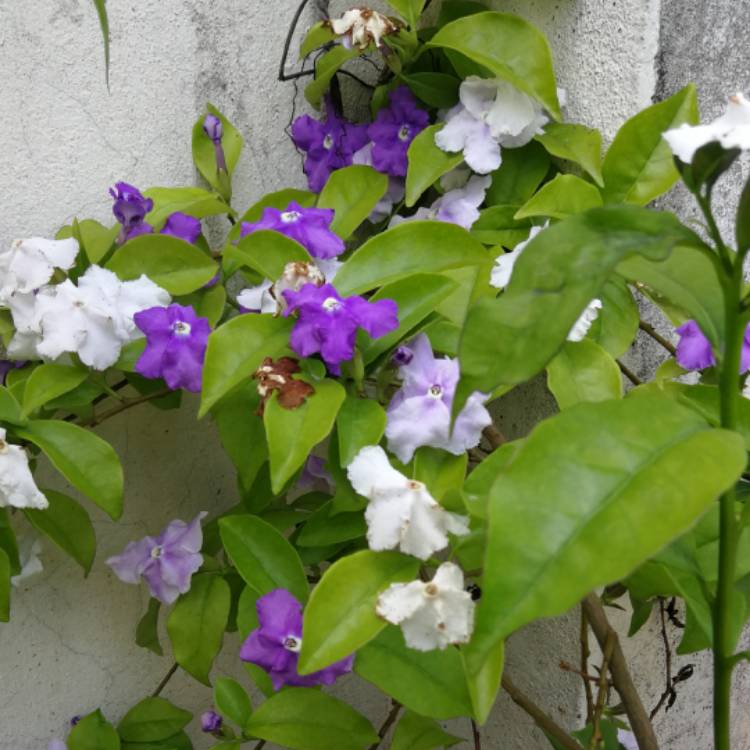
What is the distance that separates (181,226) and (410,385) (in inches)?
14.7

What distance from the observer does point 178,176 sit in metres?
1.31

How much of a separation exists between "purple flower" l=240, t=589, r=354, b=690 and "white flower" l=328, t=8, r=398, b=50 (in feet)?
2.17

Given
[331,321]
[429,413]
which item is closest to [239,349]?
[331,321]

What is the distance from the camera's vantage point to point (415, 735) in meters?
1.05

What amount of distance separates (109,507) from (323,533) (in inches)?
9.2

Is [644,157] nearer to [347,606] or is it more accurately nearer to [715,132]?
[715,132]

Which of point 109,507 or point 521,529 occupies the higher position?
point 521,529

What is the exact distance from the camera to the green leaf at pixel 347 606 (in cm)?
77

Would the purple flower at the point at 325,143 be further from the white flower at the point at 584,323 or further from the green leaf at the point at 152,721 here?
the green leaf at the point at 152,721

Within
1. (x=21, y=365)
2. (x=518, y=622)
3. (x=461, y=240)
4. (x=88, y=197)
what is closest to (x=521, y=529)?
(x=518, y=622)

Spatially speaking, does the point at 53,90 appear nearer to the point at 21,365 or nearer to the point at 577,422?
the point at 21,365

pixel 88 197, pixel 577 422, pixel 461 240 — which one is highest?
pixel 577 422

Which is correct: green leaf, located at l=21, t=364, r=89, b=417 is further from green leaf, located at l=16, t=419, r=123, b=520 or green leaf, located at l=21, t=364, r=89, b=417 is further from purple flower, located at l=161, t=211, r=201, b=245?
purple flower, located at l=161, t=211, r=201, b=245

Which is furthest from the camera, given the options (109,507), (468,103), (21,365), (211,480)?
(211,480)
